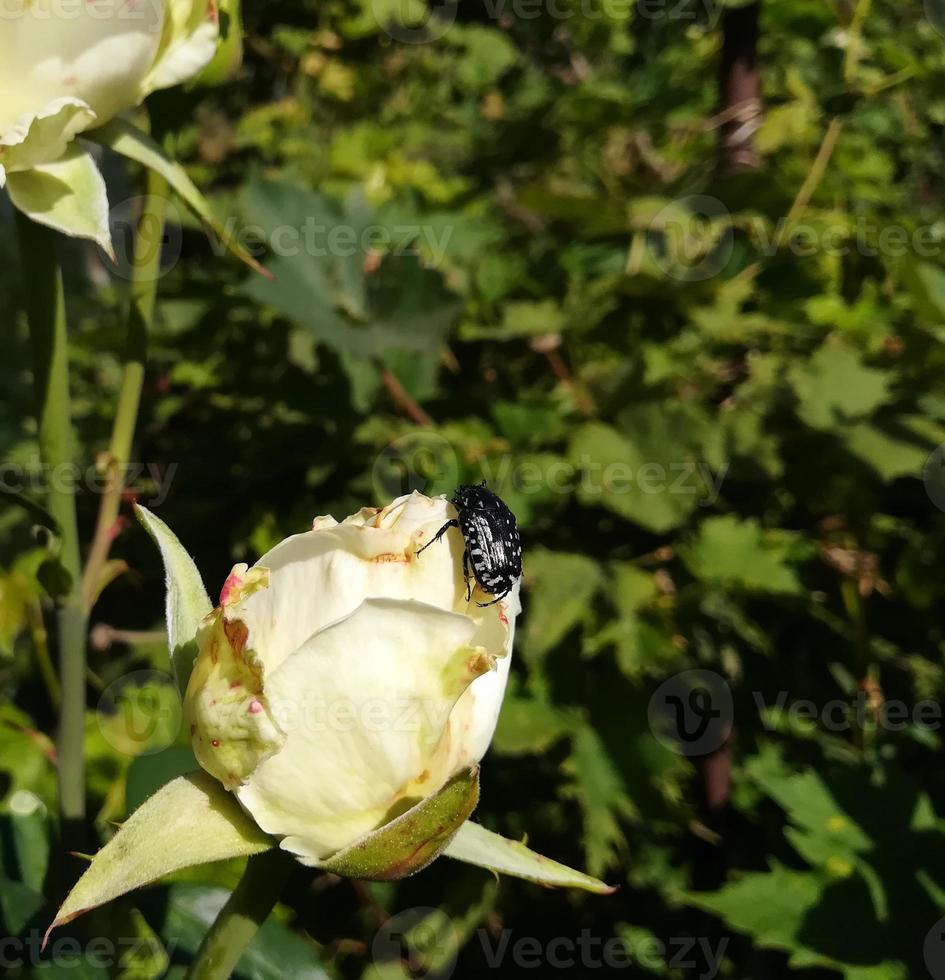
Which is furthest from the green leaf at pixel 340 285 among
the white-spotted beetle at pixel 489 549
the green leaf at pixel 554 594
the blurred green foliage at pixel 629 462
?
the white-spotted beetle at pixel 489 549

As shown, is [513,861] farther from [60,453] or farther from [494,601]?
[60,453]

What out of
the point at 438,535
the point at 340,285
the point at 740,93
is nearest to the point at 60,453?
the point at 438,535

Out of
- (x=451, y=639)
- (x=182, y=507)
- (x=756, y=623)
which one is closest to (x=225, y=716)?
(x=451, y=639)

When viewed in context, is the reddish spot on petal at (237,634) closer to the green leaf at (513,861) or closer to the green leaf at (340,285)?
the green leaf at (513,861)

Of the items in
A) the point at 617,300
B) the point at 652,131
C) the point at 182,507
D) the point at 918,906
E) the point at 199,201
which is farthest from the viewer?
the point at 652,131

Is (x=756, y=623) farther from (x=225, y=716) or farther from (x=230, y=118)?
(x=230, y=118)

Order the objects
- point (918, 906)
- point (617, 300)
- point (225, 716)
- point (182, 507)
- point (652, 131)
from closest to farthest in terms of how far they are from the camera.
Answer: point (225, 716), point (918, 906), point (182, 507), point (617, 300), point (652, 131)
